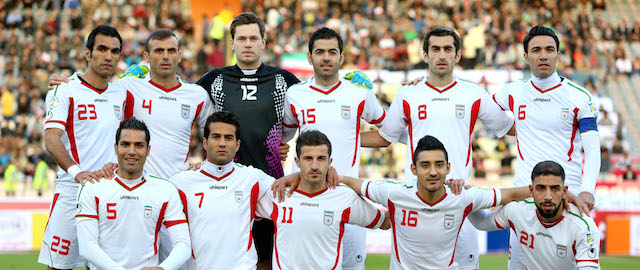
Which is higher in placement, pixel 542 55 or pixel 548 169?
pixel 542 55

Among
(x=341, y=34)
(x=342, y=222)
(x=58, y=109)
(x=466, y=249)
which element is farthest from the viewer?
(x=341, y=34)

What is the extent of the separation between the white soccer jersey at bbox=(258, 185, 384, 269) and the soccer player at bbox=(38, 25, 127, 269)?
4.97 feet

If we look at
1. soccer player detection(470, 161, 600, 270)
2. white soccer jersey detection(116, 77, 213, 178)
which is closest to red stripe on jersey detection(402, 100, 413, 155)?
soccer player detection(470, 161, 600, 270)

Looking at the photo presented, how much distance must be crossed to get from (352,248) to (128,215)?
1952mm

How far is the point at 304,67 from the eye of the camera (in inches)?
783

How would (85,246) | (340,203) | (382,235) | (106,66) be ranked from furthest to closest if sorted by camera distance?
(382,235) → (106,66) → (340,203) → (85,246)

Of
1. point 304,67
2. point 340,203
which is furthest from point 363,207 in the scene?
point 304,67

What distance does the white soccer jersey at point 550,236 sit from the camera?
5.58 metres

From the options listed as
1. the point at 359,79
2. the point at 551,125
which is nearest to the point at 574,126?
the point at 551,125

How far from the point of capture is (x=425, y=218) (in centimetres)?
579

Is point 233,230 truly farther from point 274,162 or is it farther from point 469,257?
point 469,257

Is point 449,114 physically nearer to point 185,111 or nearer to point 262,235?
point 262,235

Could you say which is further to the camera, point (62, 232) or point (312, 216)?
point (62, 232)

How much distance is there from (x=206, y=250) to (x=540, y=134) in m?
2.99
